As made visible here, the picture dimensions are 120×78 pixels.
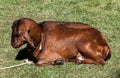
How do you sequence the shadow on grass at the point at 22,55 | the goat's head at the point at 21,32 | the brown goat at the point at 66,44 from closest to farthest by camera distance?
the goat's head at the point at 21,32, the brown goat at the point at 66,44, the shadow on grass at the point at 22,55

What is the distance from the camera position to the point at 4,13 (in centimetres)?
1078

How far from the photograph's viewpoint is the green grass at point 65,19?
7.73 meters

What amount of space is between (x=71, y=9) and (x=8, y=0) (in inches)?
71.1

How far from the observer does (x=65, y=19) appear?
405 inches

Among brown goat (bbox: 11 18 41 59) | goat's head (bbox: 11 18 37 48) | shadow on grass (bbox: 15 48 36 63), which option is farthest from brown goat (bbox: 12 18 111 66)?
shadow on grass (bbox: 15 48 36 63)

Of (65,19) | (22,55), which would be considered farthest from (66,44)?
(65,19)

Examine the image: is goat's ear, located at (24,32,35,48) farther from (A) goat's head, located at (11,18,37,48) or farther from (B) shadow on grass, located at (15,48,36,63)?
(B) shadow on grass, located at (15,48,36,63)

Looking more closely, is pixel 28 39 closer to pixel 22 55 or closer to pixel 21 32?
pixel 21 32

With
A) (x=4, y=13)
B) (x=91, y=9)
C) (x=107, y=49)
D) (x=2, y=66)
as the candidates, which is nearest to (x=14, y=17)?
(x=4, y=13)

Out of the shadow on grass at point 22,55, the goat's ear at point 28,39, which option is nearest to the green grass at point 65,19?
the shadow on grass at point 22,55

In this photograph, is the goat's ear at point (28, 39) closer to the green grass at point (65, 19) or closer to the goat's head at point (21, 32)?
the goat's head at point (21, 32)

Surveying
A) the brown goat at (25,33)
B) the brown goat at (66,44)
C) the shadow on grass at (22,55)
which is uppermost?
the brown goat at (25,33)

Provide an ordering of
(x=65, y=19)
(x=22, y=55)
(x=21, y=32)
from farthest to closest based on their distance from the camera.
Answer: (x=65, y=19), (x=22, y=55), (x=21, y=32)

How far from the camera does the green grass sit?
7.73m
